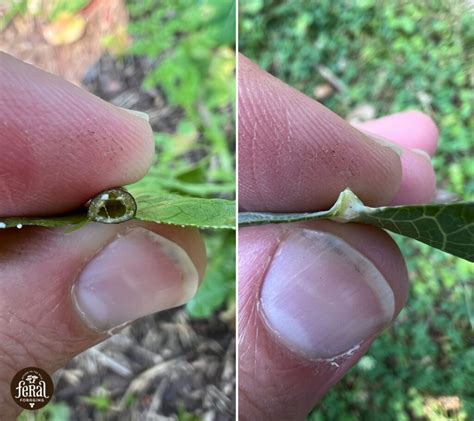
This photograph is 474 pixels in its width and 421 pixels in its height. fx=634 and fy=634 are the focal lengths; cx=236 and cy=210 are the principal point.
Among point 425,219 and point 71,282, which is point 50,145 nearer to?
point 71,282

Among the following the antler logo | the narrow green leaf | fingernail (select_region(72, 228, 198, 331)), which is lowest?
the antler logo

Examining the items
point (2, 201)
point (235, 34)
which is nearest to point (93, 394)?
point (2, 201)

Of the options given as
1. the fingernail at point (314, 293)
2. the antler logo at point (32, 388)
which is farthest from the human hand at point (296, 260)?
the antler logo at point (32, 388)

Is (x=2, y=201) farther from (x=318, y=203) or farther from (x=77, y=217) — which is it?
(x=318, y=203)

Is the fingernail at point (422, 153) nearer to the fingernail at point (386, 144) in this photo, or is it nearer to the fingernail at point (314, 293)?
the fingernail at point (386, 144)

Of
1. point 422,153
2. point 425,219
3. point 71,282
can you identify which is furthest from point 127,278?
point 422,153

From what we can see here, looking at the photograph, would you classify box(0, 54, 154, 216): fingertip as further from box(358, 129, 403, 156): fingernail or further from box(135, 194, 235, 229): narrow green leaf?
box(358, 129, 403, 156): fingernail

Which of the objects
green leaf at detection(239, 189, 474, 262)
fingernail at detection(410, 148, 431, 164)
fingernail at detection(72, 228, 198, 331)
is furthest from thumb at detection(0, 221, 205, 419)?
fingernail at detection(410, 148, 431, 164)

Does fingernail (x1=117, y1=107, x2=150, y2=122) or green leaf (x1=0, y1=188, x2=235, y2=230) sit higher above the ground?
fingernail (x1=117, y1=107, x2=150, y2=122)

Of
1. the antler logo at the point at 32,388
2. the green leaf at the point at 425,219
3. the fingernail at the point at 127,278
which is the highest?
the green leaf at the point at 425,219
